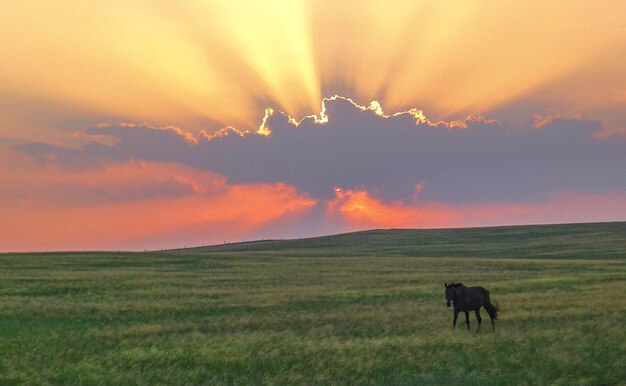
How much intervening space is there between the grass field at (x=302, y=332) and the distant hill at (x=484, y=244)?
162 feet

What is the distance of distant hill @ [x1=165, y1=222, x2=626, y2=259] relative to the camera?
3893 inches

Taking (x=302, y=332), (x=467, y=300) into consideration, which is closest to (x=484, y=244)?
(x=467, y=300)

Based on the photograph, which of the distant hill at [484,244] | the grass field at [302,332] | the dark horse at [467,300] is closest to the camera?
the grass field at [302,332]

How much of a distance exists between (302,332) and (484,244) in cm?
11139

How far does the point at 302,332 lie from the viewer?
→ 2323cm

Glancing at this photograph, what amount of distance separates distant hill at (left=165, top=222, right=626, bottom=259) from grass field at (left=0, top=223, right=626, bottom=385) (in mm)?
49429

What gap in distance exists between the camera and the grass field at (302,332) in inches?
633

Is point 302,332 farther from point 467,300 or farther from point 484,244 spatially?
point 484,244

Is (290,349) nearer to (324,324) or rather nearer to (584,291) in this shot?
(324,324)

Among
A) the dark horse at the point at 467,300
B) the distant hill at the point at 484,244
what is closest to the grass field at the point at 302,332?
the dark horse at the point at 467,300

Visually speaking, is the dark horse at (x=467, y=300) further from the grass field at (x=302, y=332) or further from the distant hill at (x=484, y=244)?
the distant hill at (x=484, y=244)

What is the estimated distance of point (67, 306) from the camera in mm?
33062

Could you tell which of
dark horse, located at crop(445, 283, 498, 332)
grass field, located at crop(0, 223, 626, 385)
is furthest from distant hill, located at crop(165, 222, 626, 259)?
dark horse, located at crop(445, 283, 498, 332)

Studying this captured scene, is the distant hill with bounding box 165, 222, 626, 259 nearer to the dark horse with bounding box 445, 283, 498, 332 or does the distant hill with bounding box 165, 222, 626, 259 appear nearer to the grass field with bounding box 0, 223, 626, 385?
the grass field with bounding box 0, 223, 626, 385
